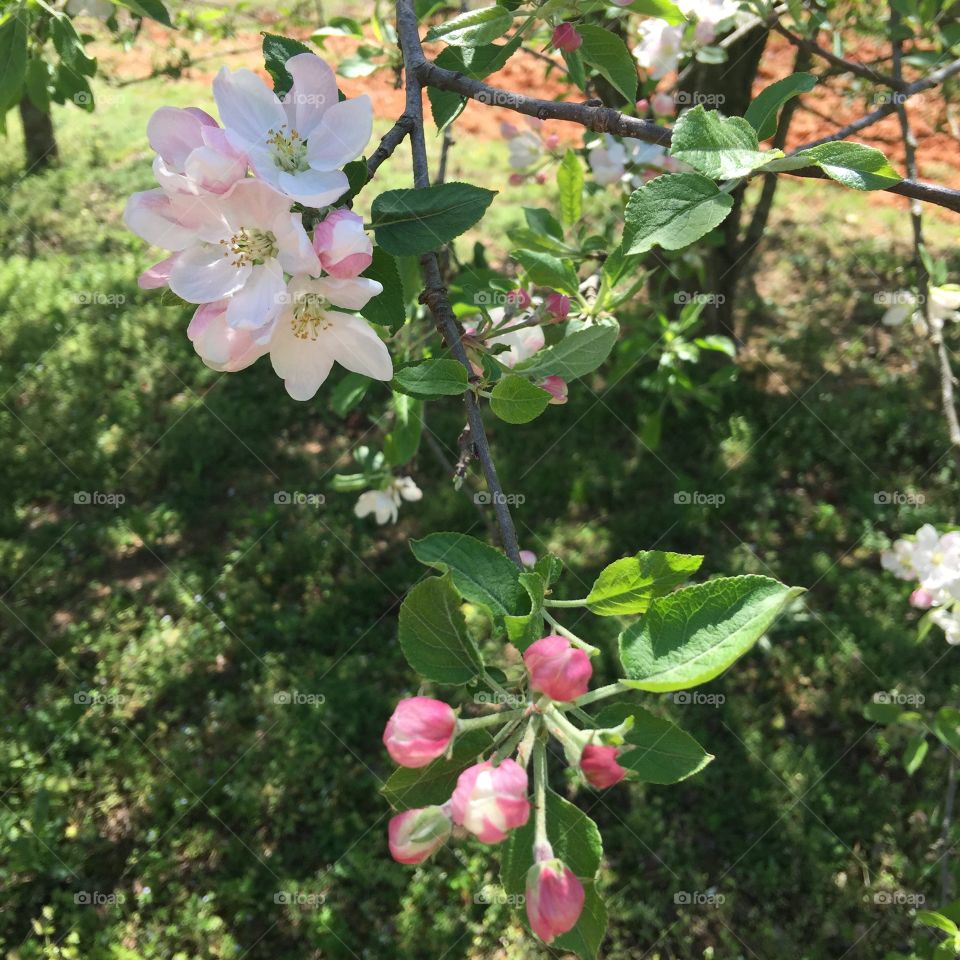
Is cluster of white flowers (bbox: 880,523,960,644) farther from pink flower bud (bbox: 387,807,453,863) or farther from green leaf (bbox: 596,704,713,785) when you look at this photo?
pink flower bud (bbox: 387,807,453,863)

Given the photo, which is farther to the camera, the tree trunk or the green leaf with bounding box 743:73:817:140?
the tree trunk

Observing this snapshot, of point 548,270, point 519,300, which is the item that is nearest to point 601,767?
point 519,300

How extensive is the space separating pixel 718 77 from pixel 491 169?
7.14 feet

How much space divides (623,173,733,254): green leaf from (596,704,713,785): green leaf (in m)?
0.48

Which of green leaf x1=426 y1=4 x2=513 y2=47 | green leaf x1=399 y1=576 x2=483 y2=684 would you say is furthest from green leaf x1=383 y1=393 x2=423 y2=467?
green leaf x1=399 y1=576 x2=483 y2=684

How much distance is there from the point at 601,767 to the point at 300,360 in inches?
20.1

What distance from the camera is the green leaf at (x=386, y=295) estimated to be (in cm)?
94

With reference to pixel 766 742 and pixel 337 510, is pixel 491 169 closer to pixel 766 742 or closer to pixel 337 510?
pixel 337 510

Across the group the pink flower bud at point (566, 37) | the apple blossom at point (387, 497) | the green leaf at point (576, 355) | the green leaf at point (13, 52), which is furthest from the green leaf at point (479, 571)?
the apple blossom at point (387, 497)

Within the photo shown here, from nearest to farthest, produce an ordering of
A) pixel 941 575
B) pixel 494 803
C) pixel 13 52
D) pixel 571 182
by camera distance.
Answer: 1. pixel 494 803
2. pixel 13 52
3. pixel 571 182
4. pixel 941 575

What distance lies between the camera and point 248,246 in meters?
0.82

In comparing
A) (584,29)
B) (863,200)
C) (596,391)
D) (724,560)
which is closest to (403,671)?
(724,560)

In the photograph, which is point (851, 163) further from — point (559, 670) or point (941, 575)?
point (941, 575)

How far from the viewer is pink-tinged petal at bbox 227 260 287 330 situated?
80cm
